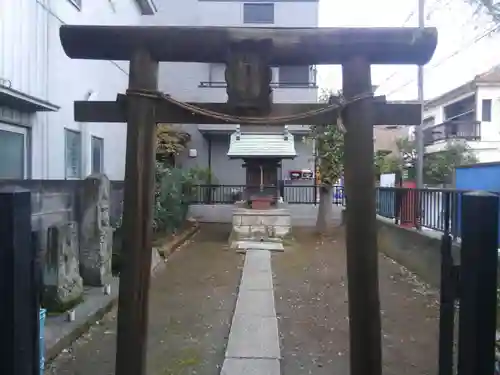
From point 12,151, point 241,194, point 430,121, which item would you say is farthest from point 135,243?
point 430,121

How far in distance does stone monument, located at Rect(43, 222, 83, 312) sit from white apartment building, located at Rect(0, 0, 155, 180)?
196 centimetres

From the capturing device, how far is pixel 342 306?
735 cm

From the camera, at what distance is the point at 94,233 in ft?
25.5

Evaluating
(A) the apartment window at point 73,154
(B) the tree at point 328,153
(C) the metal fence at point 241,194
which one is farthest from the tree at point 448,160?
(A) the apartment window at point 73,154

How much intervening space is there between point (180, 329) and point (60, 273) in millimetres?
1697

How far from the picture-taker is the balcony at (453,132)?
24.3m

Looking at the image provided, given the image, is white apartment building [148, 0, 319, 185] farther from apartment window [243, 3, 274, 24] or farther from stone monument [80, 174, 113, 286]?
stone monument [80, 174, 113, 286]

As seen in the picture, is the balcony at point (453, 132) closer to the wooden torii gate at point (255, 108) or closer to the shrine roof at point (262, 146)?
the shrine roof at point (262, 146)

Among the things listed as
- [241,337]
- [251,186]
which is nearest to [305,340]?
[241,337]

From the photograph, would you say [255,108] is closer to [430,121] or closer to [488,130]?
[488,130]

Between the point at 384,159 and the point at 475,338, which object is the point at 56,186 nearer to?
the point at 475,338

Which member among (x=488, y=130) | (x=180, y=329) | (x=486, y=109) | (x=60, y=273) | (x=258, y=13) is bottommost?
(x=180, y=329)

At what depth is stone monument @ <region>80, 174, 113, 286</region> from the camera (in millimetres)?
7676

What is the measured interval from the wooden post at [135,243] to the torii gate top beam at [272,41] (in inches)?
15.7
